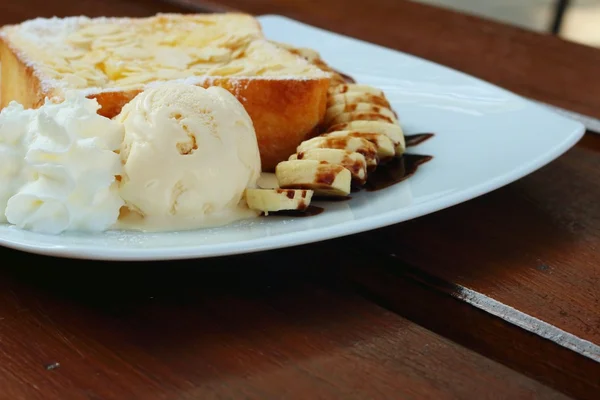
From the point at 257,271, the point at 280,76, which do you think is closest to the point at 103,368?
the point at 257,271

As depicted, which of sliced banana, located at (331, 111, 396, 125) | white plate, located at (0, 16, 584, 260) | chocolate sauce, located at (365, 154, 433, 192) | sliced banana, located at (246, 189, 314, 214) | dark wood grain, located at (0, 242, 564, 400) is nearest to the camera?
dark wood grain, located at (0, 242, 564, 400)

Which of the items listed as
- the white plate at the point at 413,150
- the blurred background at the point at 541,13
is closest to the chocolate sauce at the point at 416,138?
the white plate at the point at 413,150

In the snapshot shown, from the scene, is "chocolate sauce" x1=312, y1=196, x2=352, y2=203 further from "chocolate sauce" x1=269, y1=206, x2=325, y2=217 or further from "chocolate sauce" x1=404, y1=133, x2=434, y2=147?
"chocolate sauce" x1=404, y1=133, x2=434, y2=147

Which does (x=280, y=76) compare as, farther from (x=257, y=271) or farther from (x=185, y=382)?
(x=185, y=382)

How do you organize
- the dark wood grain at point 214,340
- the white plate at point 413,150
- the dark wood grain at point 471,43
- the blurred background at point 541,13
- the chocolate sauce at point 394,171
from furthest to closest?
the blurred background at point 541,13 → the dark wood grain at point 471,43 → the chocolate sauce at point 394,171 → the white plate at point 413,150 → the dark wood grain at point 214,340

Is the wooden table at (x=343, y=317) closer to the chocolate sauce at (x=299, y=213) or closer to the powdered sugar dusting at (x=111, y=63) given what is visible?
the chocolate sauce at (x=299, y=213)

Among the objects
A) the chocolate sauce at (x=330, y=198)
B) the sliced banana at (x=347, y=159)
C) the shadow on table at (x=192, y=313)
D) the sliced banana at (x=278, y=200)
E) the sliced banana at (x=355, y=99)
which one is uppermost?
the sliced banana at (x=355, y=99)

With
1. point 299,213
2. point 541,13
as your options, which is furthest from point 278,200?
point 541,13

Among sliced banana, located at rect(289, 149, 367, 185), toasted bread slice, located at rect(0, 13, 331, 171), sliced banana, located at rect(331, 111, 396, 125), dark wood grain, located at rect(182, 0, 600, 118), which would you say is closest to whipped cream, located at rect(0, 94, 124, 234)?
toasted bread slice, located at rect(0, 13, 331, 171)

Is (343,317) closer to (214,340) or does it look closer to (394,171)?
(214,340)
